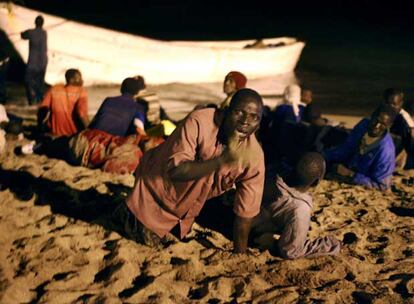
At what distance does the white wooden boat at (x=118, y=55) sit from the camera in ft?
31.9

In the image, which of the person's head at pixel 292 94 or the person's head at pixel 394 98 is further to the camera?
the person's head at pixel 292 94

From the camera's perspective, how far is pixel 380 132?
5.23 m

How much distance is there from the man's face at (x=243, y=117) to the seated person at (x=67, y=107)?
3274 mm

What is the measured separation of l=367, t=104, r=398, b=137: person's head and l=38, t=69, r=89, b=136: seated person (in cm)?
346

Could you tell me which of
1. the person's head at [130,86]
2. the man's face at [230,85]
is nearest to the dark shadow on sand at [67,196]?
the person's head at [130,86]

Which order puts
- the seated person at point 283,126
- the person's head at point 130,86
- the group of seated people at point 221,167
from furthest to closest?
the seated person at point 283,126 < the person's head at point 130,86 < the group of seated people at point 221,167

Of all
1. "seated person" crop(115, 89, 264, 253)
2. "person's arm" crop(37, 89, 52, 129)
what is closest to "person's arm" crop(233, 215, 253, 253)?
"seated person" crop(115, 89, 264, 253)

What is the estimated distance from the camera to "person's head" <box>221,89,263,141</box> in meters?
3.23

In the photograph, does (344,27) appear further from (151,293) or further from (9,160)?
(151,293)

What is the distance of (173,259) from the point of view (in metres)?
3.85

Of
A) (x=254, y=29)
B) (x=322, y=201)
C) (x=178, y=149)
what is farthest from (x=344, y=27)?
(x=178, y=149)

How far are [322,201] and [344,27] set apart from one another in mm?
19644

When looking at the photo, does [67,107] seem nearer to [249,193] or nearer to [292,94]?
[292,94]

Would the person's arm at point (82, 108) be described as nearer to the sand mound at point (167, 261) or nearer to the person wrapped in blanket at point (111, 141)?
the person wrapped in blanket at point (111, 141)
